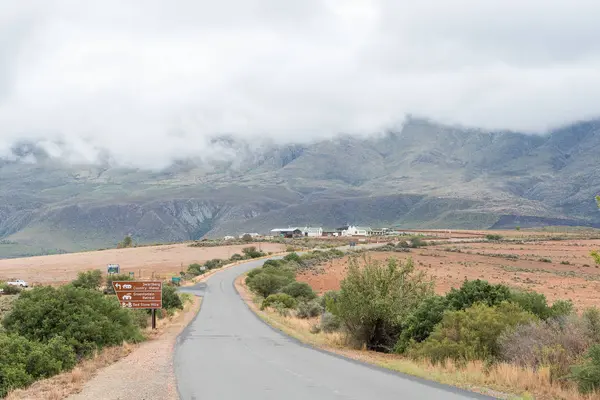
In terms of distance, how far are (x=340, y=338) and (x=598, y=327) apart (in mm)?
12272

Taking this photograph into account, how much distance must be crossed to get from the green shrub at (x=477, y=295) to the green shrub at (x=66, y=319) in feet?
43.1

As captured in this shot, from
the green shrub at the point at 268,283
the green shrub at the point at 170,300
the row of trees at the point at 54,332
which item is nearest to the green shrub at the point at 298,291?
the green shrub at the point at 268,283

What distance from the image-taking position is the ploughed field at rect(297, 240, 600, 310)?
187ft

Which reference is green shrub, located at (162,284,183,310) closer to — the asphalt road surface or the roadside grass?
the asphalt road surface

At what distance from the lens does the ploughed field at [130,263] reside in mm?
94562

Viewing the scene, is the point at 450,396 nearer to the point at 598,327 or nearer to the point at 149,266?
the point at 598,327

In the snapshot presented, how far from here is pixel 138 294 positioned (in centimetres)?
3288

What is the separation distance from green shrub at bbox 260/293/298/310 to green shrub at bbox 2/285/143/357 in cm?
2520

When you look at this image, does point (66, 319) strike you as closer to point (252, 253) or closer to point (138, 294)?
point (138, 294)

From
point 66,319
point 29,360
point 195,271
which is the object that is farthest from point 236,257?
point 29,360

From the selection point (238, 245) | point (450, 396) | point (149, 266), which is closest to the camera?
point (450, 396)

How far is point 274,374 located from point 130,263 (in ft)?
330

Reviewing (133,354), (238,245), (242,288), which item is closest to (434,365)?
(133,354)

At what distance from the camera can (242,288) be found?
229ft
